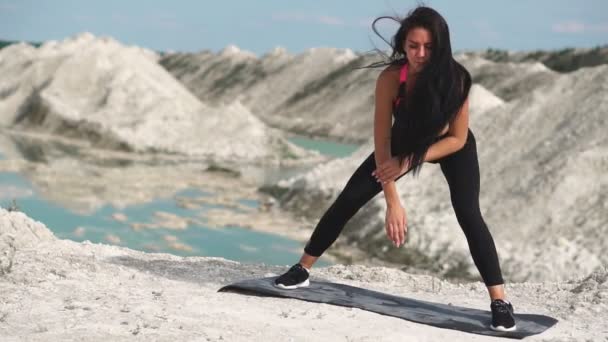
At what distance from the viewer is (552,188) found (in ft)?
44.7

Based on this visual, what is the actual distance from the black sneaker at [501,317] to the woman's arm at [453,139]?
81 centimetres

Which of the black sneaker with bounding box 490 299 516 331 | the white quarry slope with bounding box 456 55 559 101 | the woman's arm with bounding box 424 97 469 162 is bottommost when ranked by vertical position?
the black sneaker with bounding box 490 299 516 331

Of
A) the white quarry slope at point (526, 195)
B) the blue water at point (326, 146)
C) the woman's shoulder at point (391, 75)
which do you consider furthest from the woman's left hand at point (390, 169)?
the blue water at point (326, 146)

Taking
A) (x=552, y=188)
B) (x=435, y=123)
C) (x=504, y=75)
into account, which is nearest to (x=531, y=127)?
(x=552, y=188)

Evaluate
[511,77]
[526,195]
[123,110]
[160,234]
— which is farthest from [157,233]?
[511,77]

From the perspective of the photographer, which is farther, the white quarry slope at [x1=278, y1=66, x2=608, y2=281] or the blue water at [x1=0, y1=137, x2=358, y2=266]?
the blue water at [x1=0, y1=137, x2=358, y2=266]

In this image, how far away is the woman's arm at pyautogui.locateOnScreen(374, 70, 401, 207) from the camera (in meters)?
3.97

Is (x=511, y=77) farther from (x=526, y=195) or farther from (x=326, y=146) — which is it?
(x=526, y=195)

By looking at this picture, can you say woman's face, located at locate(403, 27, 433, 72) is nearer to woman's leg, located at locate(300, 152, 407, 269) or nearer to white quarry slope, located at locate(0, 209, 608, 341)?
woman's leg, located at locate(300, 152, 407, 269)

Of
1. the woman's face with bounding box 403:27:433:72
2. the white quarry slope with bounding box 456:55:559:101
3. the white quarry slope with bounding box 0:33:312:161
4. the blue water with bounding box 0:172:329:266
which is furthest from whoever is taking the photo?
the white quarry slope with bounding box 456:55:559:101

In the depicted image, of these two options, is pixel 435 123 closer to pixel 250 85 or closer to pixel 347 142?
pixel 347 142

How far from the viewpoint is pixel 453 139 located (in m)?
3.96

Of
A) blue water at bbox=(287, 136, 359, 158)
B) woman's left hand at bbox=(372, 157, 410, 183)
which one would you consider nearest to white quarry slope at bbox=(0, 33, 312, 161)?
blue water at bbox=(287, 136, 359, 158)

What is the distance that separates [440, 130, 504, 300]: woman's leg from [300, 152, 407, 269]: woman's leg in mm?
261
